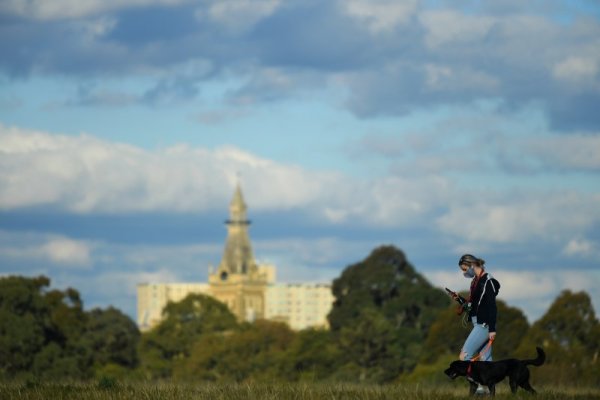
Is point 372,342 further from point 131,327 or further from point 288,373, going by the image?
point 131,327

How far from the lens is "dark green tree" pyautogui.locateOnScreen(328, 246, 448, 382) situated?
113 meters

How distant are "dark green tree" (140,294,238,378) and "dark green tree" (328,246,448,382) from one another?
537 inches

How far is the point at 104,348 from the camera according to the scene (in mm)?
129000

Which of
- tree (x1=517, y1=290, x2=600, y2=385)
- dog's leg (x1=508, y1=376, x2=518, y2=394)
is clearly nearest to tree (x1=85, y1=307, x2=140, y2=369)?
tree (x1=517, y1=290, x2=600, y2=385)

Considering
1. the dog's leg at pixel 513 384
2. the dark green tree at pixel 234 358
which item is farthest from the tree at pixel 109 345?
the dog's leg at pixel 513 384

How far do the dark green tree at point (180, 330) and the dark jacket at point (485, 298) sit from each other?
103007 millimetres

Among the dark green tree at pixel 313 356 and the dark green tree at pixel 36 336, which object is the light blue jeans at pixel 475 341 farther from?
the dark green tree at pixel 313 356

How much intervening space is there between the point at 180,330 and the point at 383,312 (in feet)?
76.3

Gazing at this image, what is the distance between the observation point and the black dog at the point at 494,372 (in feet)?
94.2

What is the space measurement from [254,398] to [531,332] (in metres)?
70.9

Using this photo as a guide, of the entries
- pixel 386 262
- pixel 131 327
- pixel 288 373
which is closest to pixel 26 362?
pixel 288 373

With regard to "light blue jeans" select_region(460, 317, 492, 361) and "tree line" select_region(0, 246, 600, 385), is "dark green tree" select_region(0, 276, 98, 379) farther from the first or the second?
"light blue jeans" select_region(460, 317, 492, 361)

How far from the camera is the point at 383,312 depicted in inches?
5256

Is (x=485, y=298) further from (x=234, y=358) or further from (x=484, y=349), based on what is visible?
(x=234, y=358)
